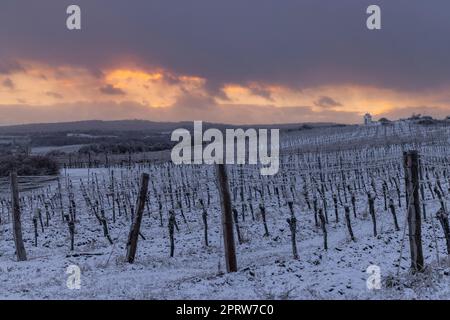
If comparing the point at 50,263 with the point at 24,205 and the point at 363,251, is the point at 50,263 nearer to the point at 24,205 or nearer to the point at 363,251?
the point at 363,251

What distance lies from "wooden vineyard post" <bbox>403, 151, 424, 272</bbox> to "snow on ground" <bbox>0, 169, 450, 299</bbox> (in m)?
0.33

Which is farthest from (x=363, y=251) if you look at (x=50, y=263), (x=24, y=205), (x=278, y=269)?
(x=24, y=205)

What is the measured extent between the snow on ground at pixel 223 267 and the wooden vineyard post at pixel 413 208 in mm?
329

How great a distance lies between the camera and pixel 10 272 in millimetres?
11211

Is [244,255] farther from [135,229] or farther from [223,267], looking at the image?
[135,229]

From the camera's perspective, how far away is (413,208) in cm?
897

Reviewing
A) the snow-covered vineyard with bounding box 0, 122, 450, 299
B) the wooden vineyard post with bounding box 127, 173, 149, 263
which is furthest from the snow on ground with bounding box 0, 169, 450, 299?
the wooden vineyard post with bounding box 127, 173, 149, 263

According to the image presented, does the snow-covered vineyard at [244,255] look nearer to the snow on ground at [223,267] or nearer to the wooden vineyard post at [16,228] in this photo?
the snow on ground at [223,267]

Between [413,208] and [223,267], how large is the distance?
4373mm

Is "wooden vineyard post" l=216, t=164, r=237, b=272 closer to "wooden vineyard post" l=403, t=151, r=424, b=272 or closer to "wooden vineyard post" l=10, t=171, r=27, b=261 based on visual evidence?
"wooden vineyard post" l=403, t=151, r=424, b=272

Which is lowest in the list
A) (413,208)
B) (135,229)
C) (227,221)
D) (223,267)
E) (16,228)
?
(223,267)

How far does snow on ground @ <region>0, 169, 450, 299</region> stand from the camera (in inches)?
328

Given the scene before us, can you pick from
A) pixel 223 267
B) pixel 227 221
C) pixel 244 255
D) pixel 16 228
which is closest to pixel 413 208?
pixel 227 221
